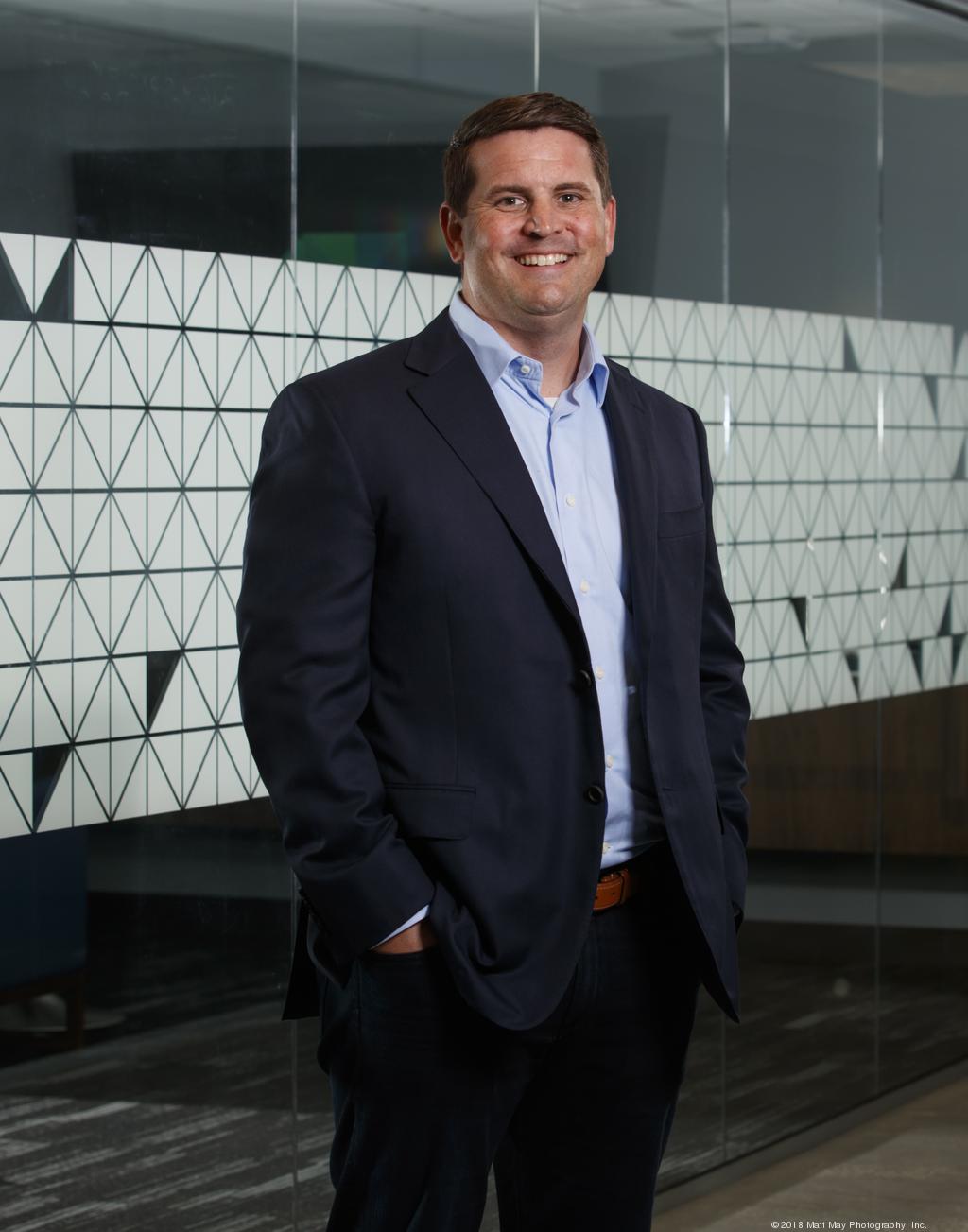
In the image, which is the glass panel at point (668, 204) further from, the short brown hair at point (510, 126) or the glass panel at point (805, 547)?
the short brown hair at point (510, 126)

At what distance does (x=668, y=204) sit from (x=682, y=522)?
1810mm

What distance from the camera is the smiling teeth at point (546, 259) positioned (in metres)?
2.13

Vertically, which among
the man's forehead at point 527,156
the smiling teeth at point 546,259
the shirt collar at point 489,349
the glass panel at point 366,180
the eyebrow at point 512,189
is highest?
the glass panel at point 366,180

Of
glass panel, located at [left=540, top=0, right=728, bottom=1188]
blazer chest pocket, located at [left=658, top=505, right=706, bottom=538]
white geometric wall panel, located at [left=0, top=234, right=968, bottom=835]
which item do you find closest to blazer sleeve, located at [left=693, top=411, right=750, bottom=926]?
blazer chest pocket, located at [left=658, top=505, right=706, bottom=538]

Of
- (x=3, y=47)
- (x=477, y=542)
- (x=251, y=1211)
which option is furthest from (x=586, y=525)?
(x=251, y=1211)

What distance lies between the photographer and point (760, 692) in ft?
13.8

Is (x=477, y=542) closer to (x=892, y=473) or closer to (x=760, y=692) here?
(x=760, y=692)

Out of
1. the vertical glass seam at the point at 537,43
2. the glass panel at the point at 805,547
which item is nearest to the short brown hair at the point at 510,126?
the vertical glass seam at the point at 537,43

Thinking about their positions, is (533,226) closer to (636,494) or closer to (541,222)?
(541,222)

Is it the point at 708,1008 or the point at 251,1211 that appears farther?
the point at 708,1008

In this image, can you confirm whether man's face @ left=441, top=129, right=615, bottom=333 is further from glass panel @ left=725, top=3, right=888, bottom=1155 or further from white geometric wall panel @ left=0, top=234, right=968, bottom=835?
glass panel @ left=725, top=3, right=888, bottom=1155

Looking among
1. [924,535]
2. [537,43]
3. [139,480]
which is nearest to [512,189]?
[139,480]

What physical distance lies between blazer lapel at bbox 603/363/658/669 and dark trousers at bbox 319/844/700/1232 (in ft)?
0.98

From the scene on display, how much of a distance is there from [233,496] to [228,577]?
14 cm
